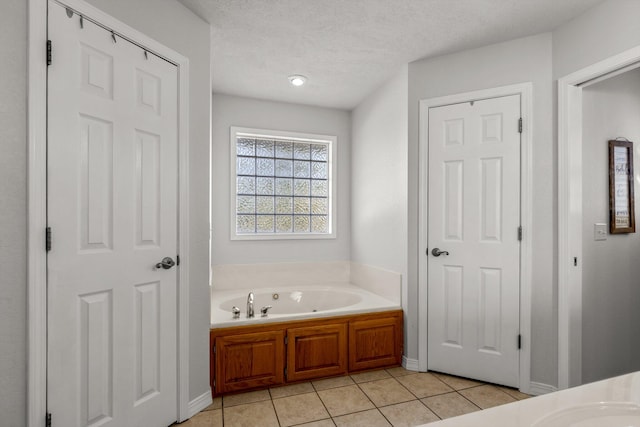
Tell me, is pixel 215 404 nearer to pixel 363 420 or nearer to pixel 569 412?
pixel 363 420

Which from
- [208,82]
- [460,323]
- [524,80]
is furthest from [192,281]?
[524,80]

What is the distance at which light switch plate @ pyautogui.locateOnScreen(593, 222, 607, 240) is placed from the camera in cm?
230

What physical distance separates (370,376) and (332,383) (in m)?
0.31

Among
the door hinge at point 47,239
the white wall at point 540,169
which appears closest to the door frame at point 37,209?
the door hinge at point 47,239

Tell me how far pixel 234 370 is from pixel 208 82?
1.92 metres

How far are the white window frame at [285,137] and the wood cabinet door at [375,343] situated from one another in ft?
4.20

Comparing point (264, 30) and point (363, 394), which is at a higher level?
point (264, 30)

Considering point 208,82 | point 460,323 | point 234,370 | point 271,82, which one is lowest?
point 234,370

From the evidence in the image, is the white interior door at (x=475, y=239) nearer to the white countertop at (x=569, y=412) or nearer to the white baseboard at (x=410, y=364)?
the white baseboard at (x=410, y=364)

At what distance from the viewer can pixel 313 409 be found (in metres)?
2.18

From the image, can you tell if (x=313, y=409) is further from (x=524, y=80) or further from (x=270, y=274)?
(x=524, y=80)

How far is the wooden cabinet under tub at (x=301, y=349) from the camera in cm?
235

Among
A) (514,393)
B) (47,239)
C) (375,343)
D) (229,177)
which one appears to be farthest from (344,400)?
(229,177)

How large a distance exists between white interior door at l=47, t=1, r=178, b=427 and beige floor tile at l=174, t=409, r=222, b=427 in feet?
0.35
